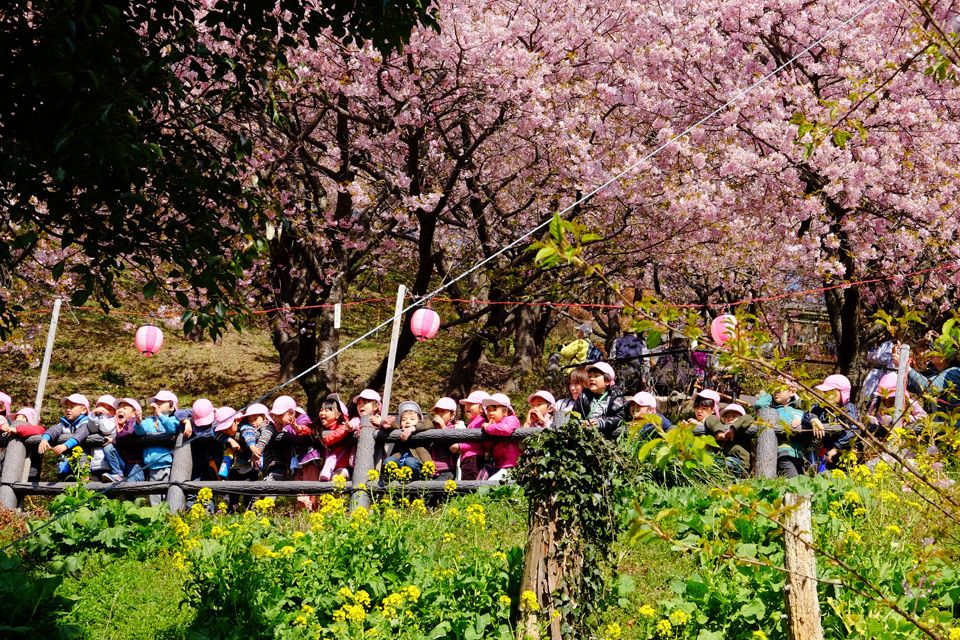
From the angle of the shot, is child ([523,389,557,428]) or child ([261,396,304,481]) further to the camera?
child ([261,396,304,481])

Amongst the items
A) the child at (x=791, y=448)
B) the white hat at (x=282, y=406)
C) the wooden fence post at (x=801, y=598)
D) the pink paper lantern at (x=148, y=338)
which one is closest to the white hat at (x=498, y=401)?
the white hat at (x=282, y=406)

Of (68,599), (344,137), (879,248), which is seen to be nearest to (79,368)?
(344,137)

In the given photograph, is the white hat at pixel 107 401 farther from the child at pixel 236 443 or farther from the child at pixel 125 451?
the child at pixel 236 443

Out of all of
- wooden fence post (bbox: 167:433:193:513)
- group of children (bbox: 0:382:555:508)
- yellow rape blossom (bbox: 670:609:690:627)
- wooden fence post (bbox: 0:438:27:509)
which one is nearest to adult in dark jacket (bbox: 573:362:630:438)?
group of children (bbox: 0:382:555:508)

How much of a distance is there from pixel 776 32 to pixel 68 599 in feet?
34.1

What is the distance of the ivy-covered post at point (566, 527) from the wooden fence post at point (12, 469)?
5.87 meters

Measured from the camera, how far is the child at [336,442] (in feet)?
26.1

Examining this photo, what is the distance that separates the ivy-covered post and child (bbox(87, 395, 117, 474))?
5351mm

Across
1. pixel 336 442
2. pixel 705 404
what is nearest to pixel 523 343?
pixel 705 404

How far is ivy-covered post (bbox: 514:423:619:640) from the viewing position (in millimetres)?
4910

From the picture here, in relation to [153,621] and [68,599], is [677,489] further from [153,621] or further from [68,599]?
[68,599]

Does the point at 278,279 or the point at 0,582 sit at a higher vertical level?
the point at 278,279

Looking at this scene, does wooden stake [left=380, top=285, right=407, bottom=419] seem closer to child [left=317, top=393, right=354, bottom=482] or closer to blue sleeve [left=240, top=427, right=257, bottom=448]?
child [left=317, top=393, right=354, bottom=482]

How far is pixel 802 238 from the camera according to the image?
12328 mm
